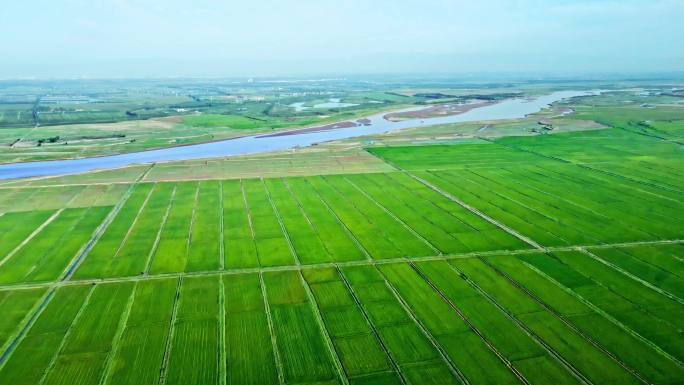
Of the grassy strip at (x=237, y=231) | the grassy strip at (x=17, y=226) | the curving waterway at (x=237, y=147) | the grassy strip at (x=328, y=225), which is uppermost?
the grassy strip at (x=17, y=226)

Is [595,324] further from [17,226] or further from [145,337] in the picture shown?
[17,226]

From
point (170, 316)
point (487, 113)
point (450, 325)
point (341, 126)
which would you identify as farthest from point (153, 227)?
point (487, 113)

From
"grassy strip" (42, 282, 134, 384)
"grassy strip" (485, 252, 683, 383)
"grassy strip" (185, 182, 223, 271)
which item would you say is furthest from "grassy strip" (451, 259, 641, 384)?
"grassy strip" (42, 282, 134, 384)

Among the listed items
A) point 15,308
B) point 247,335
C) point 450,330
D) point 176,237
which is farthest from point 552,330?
point 15,308

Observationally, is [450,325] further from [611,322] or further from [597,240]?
[597,240]

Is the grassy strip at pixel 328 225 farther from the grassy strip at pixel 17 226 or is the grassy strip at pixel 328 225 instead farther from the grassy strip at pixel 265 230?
the grassy strip at pixel 17 226

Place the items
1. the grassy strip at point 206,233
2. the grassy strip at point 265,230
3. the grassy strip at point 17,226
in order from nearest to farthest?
the grassy strip at point 206,233
the grassy strip at point 265,230
the grassy strip at point 17,226

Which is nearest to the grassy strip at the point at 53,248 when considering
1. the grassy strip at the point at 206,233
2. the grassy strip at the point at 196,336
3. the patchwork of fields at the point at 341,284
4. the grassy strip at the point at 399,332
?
the patchwork of fields at the point at 341,284
